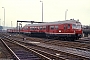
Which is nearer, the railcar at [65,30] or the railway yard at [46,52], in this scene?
the railway yard at [46,52]

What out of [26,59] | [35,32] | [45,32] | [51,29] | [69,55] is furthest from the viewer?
[35,32]

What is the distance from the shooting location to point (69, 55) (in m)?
15.1

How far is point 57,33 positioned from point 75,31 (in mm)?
4188

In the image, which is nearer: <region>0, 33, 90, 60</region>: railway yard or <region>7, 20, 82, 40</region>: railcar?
<region>0, 33, 90, 60</region>: railway yard

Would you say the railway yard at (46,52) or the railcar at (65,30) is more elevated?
the railcar at (65,30)

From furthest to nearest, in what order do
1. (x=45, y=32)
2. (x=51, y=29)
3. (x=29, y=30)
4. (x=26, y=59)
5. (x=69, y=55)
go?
(x=29, y=30) → (x=45, y=32) → (x=51, y=29) → (x=69, y=55) → (x=26, y=59)

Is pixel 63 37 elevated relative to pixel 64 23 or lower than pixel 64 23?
lower

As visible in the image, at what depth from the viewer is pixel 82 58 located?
13477 millimetres

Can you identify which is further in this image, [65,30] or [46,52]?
→ [65,30]

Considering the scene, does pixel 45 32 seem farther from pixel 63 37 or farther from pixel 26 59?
pixel 26 59

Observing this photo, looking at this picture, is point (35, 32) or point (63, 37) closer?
point (63, 37)

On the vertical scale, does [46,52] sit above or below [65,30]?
below

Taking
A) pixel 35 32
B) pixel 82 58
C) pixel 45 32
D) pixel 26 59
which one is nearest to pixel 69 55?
pixel 82 58

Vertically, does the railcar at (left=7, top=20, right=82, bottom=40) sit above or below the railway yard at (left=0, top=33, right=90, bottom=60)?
above
